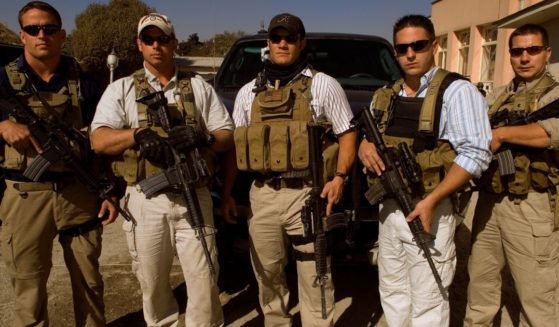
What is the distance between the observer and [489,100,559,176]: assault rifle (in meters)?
2.53

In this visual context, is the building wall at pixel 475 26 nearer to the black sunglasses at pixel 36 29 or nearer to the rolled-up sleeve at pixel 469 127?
the rolled-up sleeve at pixel 469 127

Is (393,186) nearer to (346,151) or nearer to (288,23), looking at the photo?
(346,151)

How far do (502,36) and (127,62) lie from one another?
23161mm

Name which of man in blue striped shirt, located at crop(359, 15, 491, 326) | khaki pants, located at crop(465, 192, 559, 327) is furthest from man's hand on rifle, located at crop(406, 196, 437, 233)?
khaki pants, located at crop(465, 192, 559, 327)

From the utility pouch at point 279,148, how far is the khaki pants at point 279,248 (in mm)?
179

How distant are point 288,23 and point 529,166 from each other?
1593 millimetres

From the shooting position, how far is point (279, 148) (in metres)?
2.57

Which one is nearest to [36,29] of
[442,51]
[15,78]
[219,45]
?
[15,78]

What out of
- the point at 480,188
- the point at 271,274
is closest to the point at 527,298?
the point at 480,188

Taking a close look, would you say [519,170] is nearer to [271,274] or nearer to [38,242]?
[271,274]

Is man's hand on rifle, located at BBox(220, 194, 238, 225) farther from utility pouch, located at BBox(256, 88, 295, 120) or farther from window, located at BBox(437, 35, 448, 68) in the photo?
window, located at BBox(437, 35, 448, 68)

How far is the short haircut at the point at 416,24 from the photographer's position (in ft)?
7.81

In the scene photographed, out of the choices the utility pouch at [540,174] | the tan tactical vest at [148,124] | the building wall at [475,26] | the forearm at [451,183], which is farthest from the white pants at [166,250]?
the building wall at [475,26]

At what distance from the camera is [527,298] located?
2.71 metres
